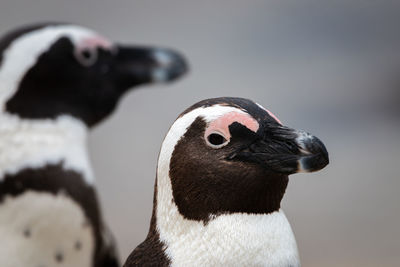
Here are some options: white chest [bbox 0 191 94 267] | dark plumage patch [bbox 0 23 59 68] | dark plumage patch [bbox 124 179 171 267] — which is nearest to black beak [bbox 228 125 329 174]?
dark plumage patch [bbox 124 179 171 267]

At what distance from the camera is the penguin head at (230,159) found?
2.08 ft

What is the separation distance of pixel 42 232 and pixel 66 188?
0.23 ft

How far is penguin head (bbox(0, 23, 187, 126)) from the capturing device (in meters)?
1.08

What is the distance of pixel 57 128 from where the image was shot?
43.0 inches

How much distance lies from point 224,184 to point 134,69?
1.92ft

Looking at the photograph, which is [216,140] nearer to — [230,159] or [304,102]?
[230,159]

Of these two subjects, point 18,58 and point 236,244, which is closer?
point 236,244

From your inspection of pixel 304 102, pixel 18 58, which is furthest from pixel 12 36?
pixel 304 102

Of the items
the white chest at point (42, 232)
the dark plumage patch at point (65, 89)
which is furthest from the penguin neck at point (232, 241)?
the dark plumage patch at point (65, 89)

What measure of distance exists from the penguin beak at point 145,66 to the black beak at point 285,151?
22.1 inches

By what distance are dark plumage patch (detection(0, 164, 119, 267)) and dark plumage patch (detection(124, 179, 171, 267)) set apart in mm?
363

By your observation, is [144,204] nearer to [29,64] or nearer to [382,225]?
[382,225]

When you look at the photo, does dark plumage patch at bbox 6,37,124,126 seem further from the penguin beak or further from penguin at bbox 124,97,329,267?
penguin at bbox 124,97,329,267

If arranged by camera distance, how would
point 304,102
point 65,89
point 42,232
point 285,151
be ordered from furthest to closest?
point 304,102, point 65,89, point 42,232, point 285,151
